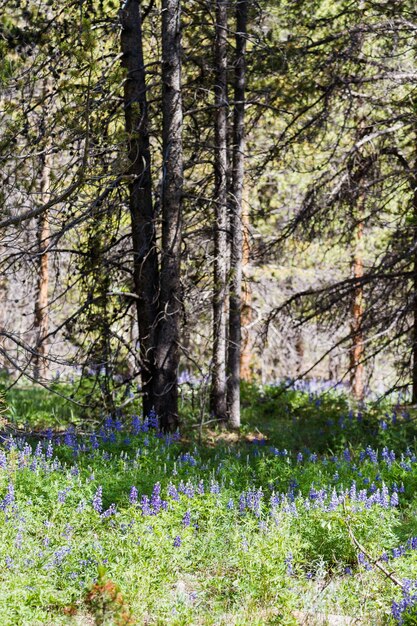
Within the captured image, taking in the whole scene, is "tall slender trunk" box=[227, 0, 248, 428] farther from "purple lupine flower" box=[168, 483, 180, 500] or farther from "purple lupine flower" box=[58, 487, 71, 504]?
"purple lupine flower" box=[58, 487, 71, 504]

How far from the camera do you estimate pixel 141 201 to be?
385 inches

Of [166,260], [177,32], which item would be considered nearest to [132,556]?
[166,260]

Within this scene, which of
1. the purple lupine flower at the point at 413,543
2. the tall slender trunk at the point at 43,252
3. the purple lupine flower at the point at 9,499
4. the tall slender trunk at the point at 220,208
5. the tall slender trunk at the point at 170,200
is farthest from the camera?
the tall slender trunk at the point at 220,208

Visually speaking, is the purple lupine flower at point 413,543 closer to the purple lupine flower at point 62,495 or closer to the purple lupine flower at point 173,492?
the purple lupine flower at point 173,492

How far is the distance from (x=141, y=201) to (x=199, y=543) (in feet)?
17.1

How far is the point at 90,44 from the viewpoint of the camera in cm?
607

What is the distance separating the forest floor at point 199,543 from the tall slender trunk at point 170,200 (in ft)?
5.75

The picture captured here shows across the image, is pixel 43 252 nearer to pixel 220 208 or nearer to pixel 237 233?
pixel 220 208

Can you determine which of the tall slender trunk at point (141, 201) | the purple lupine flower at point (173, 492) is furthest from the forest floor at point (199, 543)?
the tall slender trunk at point (141, 201)

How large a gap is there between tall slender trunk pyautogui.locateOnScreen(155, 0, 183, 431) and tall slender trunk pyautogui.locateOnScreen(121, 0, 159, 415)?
0.18m

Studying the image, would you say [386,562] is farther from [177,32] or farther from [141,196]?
[177,32]

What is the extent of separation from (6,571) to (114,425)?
384 centimetres

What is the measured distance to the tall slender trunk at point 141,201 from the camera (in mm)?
9508

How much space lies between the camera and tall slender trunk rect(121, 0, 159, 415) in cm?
951
